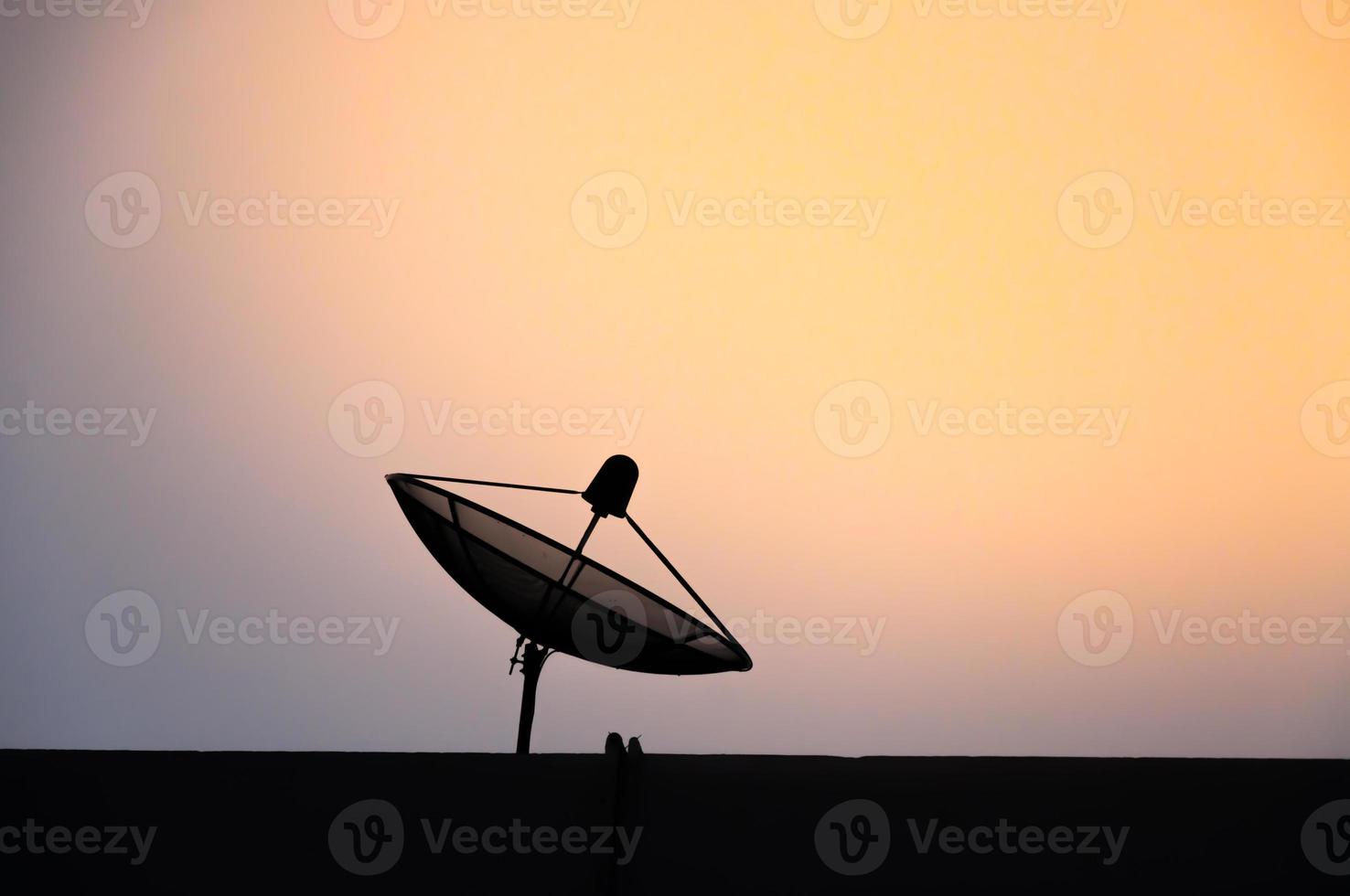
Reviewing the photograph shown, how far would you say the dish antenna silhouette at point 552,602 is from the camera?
→ 1878mm

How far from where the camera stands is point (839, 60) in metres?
4.30

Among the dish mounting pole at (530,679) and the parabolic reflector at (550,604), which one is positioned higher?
the parabolic reflector at (550,604)

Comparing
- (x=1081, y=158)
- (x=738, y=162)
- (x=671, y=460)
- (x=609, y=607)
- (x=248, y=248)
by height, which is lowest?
(x=609, y=607)

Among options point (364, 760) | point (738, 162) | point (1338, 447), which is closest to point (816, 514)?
point (738, 162)

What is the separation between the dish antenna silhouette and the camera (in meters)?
1.88

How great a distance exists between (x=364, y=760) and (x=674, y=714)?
2.92 meters

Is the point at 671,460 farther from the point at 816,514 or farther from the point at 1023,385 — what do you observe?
the point at 1023,385

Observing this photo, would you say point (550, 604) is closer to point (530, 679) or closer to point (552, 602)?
point (552, 602)

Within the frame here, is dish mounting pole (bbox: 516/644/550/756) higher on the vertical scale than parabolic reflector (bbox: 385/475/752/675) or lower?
lower

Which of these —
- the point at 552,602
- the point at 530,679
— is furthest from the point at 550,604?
the point at 530,679

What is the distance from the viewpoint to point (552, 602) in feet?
6.19

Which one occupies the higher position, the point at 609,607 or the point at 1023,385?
the point at 1023,385

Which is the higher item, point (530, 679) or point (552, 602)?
point (552, 602)

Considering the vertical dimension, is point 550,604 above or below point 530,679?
above
